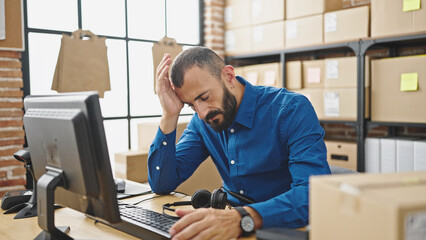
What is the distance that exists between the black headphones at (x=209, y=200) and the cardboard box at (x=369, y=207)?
571 mm

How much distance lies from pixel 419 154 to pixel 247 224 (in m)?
1.93

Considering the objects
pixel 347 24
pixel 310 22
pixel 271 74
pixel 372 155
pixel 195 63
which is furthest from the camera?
pixel 271 74

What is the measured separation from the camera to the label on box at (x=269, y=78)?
328 cm

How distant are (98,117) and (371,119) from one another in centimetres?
241

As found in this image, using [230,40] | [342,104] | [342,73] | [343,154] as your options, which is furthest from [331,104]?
[230,40]

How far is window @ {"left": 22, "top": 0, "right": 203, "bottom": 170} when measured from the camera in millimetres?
2695

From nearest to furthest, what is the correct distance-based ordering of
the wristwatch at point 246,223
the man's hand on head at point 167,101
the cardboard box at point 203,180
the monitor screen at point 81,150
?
the monitor screen at point 81,150, the wristwatch at point 246,223, the man's hand on head at point 167,101, the cardboard box at point 203,180

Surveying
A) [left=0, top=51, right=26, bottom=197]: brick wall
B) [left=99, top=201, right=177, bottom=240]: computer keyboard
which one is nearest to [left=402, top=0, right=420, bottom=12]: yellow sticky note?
[left=99, top=201, right=177, bottom=240]: computer keyboard

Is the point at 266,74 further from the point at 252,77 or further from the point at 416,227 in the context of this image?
the point at 416,227

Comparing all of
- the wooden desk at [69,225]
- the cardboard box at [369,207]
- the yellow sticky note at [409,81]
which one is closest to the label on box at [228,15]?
the yellow sticky note at [409,81]

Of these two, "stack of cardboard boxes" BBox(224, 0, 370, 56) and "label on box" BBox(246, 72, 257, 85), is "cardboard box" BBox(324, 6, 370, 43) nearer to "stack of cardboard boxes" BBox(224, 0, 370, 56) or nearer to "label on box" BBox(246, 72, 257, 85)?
"stack of cardboard boxes" BBox(224, 0, 370, 56)

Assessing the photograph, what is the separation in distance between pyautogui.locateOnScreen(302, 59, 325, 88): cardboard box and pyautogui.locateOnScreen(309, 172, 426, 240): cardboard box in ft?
7.99

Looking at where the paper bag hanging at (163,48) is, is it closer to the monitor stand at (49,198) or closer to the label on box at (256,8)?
the label on box at (256,8)

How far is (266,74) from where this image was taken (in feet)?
11.0
